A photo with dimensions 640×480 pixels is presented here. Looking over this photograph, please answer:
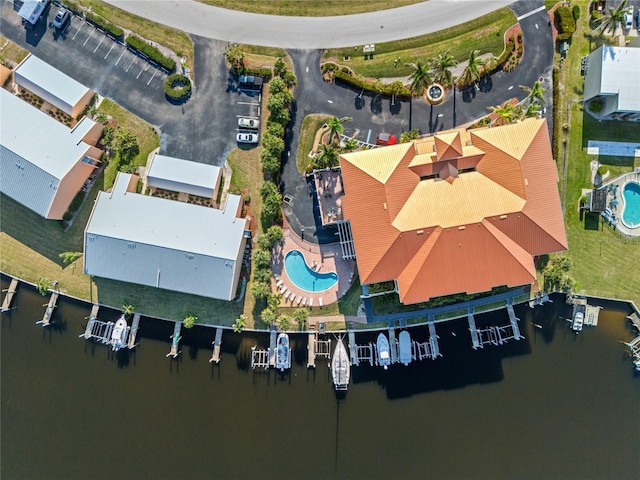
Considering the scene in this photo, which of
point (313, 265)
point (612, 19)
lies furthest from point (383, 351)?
point (612, 19)

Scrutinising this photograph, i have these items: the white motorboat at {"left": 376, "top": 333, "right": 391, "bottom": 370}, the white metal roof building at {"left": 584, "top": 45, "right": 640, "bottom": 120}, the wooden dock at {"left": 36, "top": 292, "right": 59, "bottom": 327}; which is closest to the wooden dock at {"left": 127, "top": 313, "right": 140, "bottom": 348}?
the wooden dock at {"left": 36, "top": 292, "right": 59, "bottom": 327}

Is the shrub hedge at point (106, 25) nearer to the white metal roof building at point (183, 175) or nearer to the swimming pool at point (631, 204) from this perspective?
the white metal roof building at point (183, 175)

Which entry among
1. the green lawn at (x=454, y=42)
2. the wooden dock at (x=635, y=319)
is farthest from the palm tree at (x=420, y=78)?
the wooden dock at (x=635, y=319)

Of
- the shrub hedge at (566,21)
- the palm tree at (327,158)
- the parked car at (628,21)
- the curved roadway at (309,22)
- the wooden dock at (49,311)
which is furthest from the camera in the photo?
the wooden dock at (49,311)

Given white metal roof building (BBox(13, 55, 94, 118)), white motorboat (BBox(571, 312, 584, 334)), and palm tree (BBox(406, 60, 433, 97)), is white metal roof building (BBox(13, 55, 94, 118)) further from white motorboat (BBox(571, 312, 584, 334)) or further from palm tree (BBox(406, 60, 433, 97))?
white motorboat (BBox(571, 312, 584, 334))

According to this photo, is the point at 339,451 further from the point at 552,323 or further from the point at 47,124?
the point at 47,124
